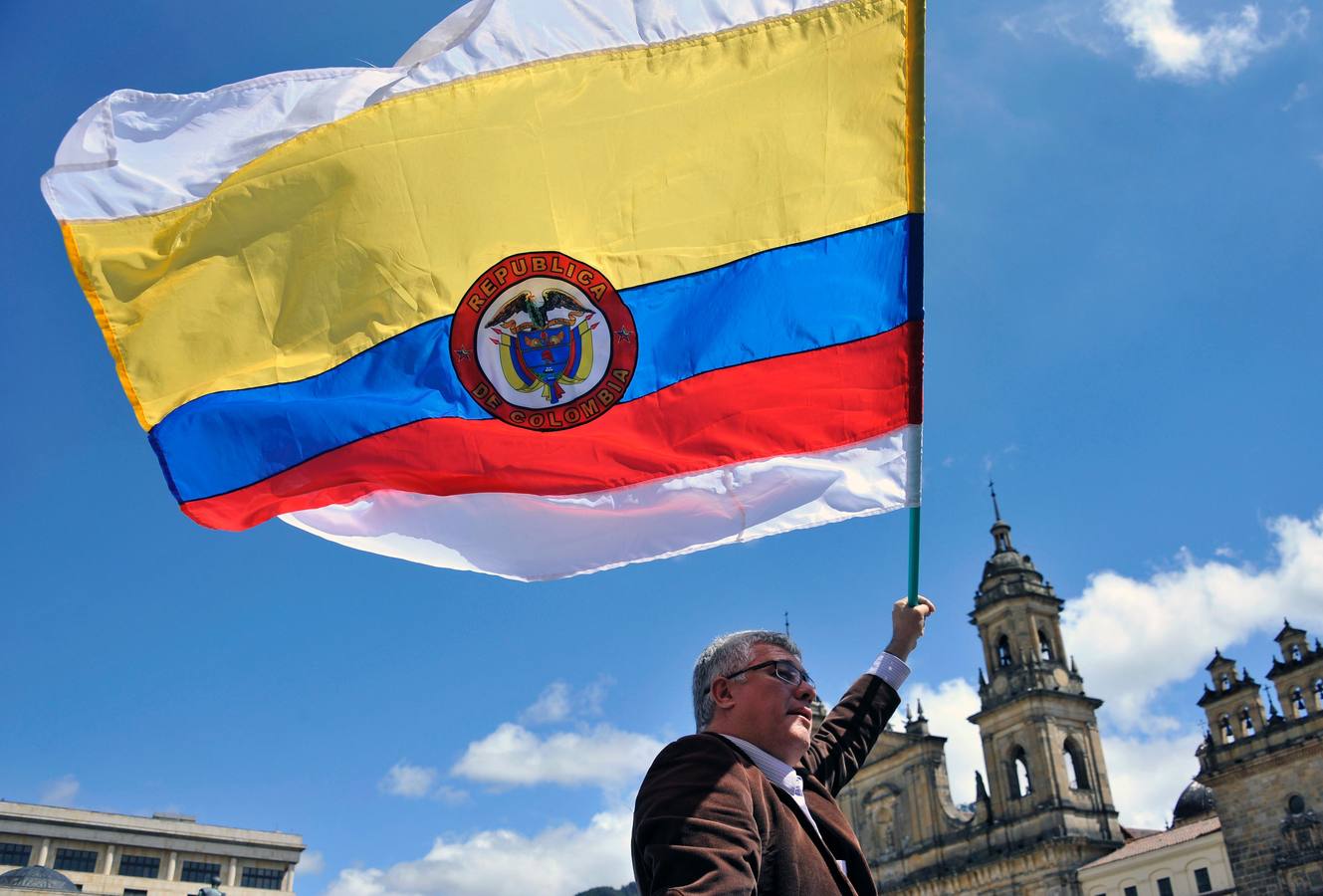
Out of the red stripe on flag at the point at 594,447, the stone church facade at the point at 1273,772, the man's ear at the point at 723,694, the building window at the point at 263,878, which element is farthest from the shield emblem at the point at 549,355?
the building window at the point at 263,878

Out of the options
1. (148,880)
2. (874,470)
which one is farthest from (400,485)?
(148,880)

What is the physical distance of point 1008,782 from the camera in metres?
44.8

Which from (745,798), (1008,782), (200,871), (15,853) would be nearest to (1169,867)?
(1008,782)

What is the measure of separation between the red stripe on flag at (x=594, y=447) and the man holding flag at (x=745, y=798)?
7.05 feet

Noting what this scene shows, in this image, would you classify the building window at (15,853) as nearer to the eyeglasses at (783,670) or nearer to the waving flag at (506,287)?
the waving flag at (506,287)

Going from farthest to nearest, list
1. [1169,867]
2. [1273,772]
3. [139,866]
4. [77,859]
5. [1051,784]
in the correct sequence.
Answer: [139,866] → [77,859] → [1051,784] → [1169,867] → [1273,772]

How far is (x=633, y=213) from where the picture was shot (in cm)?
547

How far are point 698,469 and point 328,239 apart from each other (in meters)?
2.18

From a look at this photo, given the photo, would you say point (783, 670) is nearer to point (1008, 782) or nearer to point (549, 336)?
point (549, 336)

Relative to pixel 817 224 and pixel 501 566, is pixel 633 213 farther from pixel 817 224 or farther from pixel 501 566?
pixel 501 566

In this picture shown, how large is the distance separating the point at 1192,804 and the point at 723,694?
162 ft

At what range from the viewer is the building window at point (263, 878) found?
60.3 meters

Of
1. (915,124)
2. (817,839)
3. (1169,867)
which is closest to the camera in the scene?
(817,839)

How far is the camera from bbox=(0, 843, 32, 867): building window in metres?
56.0
